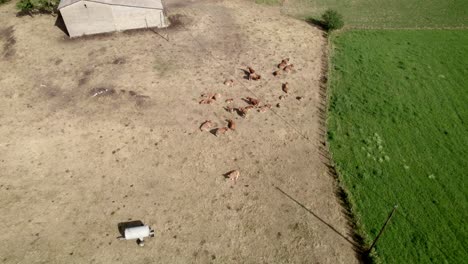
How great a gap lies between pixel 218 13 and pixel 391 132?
2804cm

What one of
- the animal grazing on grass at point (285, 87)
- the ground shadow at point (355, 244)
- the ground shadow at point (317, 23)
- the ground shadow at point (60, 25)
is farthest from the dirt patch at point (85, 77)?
the ground shadow at point (317, 23)

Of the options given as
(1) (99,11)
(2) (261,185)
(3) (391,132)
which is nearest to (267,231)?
(2) (261,185)

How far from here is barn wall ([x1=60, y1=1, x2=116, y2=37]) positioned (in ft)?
126

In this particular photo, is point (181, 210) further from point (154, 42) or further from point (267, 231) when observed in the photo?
point (154, 42)

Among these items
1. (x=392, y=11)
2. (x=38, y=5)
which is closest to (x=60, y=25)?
(x=38, y=5)

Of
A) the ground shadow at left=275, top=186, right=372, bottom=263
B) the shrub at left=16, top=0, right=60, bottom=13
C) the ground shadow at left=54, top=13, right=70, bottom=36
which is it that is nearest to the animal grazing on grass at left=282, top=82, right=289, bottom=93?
the ground shadow at left=275, top=186, right=372, bottom=263

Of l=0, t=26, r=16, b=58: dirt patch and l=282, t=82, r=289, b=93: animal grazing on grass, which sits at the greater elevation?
l=0, t=26, r=16, b=58: dirt patch

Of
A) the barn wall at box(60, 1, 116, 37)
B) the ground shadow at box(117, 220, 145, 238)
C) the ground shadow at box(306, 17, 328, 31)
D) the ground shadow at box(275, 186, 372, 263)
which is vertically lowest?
the ground shadow at box(275, 186, 372, 263)

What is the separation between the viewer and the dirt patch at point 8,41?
3847 cm

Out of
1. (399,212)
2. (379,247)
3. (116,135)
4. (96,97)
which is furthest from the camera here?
(96,97)

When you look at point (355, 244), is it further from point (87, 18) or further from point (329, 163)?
point (87, 18)

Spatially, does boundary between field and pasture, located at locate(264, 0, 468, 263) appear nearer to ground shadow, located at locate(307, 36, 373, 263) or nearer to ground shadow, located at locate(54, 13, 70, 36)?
ground shadow, located at locate(307, 36, 373, 263)

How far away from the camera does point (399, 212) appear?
23.2 metres

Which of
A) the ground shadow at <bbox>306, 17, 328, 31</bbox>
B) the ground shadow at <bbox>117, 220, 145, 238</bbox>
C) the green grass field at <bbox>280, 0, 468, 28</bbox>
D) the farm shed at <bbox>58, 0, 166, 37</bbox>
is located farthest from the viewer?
the green grass field at <bbox>280, 0, 468, 28</bbox>
